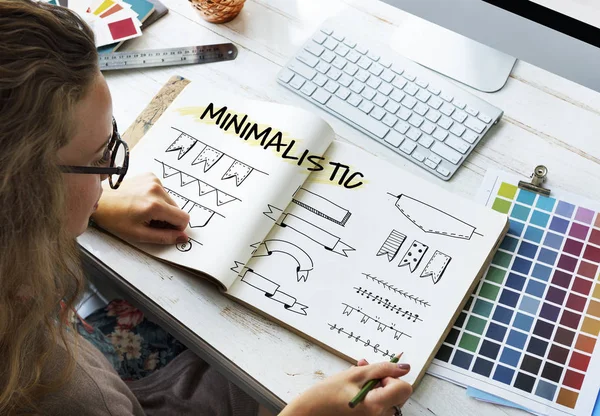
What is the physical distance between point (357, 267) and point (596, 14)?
39 cm

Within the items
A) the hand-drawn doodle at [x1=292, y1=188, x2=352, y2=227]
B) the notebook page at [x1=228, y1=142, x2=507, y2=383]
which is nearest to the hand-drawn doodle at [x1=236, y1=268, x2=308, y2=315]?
the notebook page at [x1=228, y1=142, x2=507, y2=383]

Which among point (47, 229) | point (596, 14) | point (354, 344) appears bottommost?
point (354, 344)

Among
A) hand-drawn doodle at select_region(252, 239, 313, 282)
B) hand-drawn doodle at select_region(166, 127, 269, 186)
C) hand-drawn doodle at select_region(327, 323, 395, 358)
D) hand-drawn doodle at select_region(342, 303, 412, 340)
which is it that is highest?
hand-drawn doodle at select_region(166, 127, 269, 186)

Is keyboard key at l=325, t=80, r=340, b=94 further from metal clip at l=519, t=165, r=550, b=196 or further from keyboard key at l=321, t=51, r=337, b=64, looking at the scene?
metal clip at l=519, t=165, r=550, b=196

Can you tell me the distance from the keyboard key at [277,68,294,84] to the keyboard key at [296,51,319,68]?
27 mm

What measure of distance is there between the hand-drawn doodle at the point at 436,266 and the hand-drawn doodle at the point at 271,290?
150mm

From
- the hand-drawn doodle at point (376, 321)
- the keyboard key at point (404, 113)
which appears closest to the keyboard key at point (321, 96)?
the keyboard key at point (404, 113)

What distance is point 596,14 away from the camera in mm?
746

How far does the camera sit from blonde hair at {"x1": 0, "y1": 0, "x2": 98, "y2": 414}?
55 centimetres

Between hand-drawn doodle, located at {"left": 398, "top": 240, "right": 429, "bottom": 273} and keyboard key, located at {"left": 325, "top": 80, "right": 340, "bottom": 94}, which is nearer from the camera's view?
hand-drawn doodle, located at {"left": 398, "top": 240, "right": 429, "bottom": 273}

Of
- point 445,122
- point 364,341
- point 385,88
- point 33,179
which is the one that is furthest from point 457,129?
point 33,179

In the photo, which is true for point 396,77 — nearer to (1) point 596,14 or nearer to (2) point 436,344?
(1) point 596,14

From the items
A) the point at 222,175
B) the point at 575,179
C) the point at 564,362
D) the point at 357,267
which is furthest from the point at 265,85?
the point at 564,362

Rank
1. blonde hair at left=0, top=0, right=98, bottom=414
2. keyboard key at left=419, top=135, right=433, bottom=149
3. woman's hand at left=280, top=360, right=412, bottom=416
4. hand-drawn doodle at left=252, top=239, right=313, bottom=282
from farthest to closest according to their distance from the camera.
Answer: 1. keyboard key at left=419, top=135, right=433, bottom=149
2. hand-drawn doodle at left=252, top=239, right=313, bottom=282
3. woman's hand at left=280, top=360, right=412, bottom=416
4. blonde hair at left=0, top=0, right=98, bottom=414
